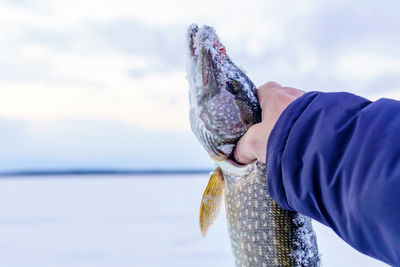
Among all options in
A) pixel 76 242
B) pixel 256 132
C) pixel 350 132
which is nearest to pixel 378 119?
pixel 350 132

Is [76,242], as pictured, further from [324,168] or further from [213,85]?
[324,168]

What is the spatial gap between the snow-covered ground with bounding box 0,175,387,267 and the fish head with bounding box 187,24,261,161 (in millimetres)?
1708

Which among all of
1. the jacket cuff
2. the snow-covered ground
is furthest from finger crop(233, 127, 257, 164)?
the snow-covered ground

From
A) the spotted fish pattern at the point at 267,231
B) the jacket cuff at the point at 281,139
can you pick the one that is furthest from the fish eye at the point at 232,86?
the jacket cuff at the point at 281,139

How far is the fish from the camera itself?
160cm

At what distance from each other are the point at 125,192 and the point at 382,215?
7.26 m

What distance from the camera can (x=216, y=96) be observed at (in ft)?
5.95

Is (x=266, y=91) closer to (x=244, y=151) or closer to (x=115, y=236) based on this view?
(x=244, y=151)

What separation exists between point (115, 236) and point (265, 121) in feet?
10.0

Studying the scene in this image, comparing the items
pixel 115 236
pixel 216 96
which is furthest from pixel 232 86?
pixel 115 236

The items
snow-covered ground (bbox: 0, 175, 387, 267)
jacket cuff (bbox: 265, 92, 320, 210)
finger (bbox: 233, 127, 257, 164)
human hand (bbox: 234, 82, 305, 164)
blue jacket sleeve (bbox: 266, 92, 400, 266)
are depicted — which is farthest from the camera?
snow-covered ground (bbox: 0, 175, 387, 267)

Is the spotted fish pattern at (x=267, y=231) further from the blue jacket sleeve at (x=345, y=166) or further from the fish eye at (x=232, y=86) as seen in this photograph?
the blue jacket sleeve at (x=345, y=166)

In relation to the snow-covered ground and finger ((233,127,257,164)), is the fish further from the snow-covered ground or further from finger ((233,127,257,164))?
the snow-covered ground

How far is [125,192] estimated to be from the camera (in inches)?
302
